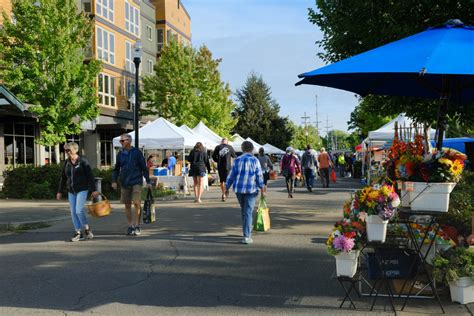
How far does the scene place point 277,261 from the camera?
7125mm

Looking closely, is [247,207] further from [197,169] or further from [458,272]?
[197,169]

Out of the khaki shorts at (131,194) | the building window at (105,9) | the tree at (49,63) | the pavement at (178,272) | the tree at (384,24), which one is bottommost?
the pavement at (178,272)

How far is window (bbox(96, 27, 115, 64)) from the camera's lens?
33500mm

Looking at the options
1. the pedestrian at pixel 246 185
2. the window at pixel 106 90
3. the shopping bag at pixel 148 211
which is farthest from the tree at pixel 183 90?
the pedestrian at pixel 246 185

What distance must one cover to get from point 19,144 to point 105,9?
1171 centimetres

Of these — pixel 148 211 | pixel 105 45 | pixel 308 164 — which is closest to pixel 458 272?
pixel 148 211

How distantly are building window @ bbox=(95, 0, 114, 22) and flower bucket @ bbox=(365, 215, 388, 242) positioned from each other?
31.6 meters

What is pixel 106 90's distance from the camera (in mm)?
34344

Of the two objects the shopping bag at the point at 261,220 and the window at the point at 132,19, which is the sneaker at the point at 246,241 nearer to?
the shopping bag at the point at 261,220

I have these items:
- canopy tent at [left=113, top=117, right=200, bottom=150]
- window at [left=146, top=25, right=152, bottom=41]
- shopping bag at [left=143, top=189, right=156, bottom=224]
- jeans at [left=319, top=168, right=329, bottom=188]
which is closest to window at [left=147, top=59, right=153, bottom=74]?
window at [left=146, top=25, right=152, bottom=41]

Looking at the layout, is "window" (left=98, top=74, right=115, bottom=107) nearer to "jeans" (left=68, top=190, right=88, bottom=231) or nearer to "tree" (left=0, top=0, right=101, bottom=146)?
"tree" (left=0, top=0, right=101, bottom=146)

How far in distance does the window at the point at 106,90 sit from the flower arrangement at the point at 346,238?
30.3m

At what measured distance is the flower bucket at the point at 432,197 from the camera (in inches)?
187

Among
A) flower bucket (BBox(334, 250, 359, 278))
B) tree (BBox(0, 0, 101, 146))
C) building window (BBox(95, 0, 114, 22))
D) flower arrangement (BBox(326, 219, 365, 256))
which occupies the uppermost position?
building window (BBox(95, 0, 114, 22))
